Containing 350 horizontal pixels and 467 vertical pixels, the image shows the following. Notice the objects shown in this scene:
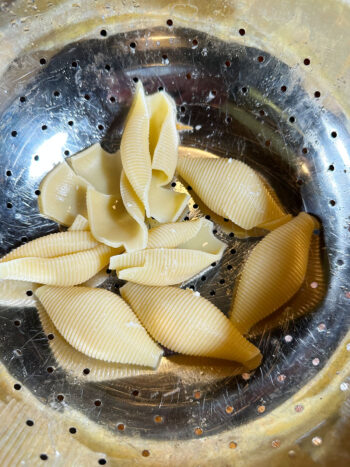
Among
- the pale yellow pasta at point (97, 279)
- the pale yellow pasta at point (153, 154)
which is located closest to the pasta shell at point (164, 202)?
the pale yellow pasta at point (153, 154)

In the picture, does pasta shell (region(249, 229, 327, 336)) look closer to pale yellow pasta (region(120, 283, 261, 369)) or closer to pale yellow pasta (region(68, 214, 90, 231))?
pale yellow pasta (region(120, 283, 261, 369))

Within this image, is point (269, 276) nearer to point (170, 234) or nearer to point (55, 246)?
point (170, 234)

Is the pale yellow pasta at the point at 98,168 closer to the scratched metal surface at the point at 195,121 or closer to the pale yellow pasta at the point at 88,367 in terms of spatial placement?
the scratched metal surface at the point at 195,121

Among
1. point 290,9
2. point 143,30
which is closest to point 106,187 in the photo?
point 143,30

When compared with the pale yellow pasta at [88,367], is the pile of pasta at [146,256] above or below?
above

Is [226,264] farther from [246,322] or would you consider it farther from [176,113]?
[176,113]

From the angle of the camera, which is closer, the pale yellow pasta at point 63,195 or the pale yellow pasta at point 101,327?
the pale yellow pasta at point 101,327
